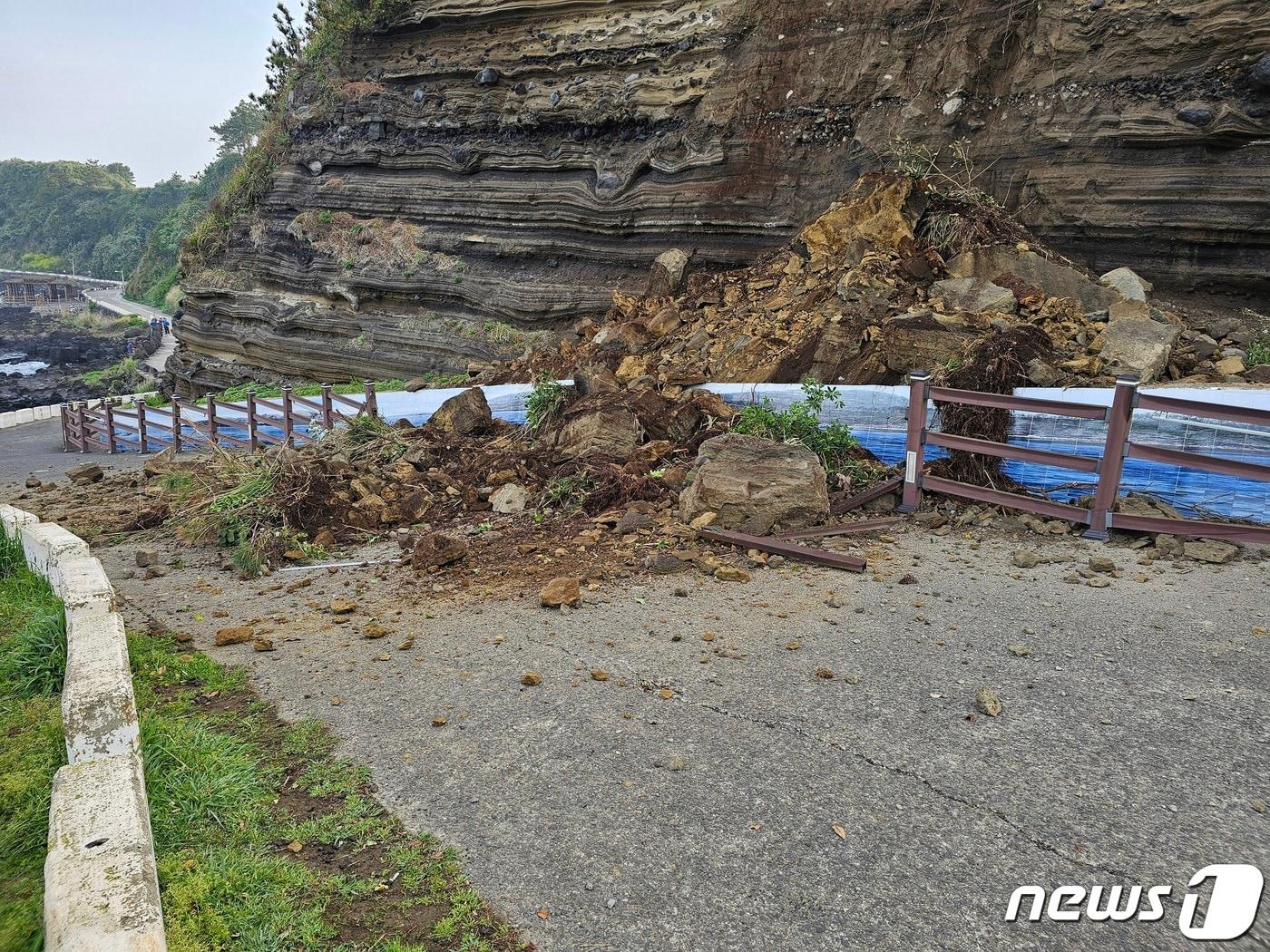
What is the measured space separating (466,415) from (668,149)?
713 centimetres

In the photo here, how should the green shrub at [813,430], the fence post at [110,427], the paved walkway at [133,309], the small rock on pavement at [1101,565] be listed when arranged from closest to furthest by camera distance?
the small rock on pavement at [1101,565], the green shrub at [813,430], the fence post at [110,427], the paved walkway at [133,309]

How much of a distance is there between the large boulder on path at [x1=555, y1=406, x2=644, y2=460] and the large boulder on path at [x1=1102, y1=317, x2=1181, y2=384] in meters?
4.68

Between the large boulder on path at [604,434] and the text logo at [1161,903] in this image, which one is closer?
the text logo at [1161,903]

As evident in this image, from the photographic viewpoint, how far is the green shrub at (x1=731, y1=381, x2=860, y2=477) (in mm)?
7328

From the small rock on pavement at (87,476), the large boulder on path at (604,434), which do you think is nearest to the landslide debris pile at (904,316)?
the large boulder on path at (604,434)

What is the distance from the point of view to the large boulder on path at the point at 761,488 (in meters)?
6.28

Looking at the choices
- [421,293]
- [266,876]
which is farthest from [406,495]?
[421,293]

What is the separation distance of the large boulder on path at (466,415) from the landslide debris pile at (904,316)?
1.36 m

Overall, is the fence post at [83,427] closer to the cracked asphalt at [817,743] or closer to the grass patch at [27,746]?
the grass patch at [27,746]

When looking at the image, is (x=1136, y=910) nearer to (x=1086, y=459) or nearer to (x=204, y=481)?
(x=1086, y=459)

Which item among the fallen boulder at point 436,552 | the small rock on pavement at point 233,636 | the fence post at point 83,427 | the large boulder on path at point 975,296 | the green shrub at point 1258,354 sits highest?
the large boulder on path at point 975,296

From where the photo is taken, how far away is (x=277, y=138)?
869 inches

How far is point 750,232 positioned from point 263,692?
35.9 feet

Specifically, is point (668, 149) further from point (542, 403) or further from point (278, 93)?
point (278, 93)
